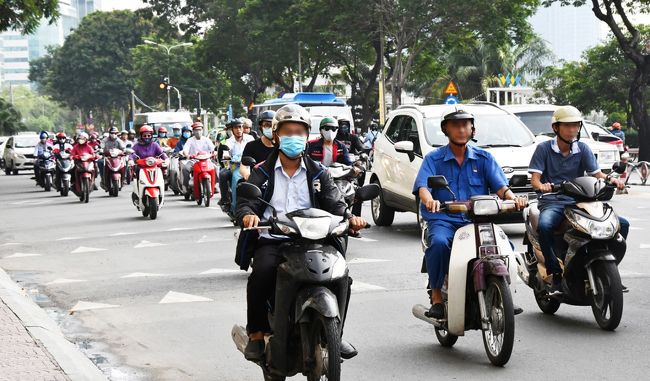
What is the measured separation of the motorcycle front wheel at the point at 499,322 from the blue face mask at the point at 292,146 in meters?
1.50

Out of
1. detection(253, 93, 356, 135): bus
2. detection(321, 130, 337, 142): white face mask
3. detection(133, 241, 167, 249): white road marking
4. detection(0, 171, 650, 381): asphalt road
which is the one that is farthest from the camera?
detection(253, 93, 356, 135): bus

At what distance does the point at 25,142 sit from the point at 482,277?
147 ft

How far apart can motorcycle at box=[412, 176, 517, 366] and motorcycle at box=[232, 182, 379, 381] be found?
1.20 m

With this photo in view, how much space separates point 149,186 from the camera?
20.4m

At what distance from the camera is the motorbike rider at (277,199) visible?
19.8 feet

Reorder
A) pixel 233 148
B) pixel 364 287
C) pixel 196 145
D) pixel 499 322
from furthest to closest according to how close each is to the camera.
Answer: pixel 196 145
pixel 233 148
pixel 364 287
pixel 499 322

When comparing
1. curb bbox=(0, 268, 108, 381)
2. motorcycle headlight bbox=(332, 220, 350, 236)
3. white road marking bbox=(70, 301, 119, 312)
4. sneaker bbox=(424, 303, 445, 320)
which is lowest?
white road marking bbox=(70, 301, 119, 312)

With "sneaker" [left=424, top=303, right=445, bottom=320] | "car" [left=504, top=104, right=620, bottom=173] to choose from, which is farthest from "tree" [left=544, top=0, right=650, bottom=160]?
"sneaker" [left=424, top=303, right=445, bottom=320]

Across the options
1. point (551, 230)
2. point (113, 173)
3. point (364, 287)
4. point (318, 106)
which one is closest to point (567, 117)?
point (551, 230)

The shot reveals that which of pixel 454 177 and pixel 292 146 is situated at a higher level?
pixel 292 146

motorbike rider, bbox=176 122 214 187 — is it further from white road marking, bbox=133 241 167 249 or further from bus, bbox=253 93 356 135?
bus, bbox=253 93 356 135

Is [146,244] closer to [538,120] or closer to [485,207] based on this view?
[538,120]

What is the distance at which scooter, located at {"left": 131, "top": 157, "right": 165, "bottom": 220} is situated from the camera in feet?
66.6

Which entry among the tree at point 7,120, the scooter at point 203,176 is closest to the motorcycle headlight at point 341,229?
the scooter at point 203,176
